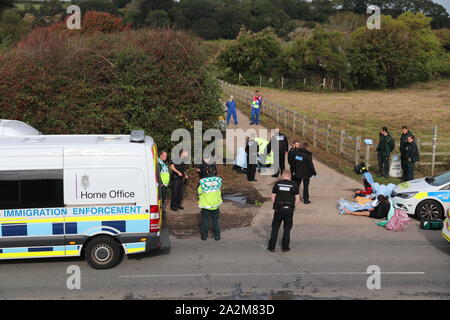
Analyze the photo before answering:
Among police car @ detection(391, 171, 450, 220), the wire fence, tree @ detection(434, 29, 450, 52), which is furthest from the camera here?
tree @ detection(434, 29, 450, 52)

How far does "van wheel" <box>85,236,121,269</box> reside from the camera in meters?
10.2

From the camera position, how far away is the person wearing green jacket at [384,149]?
18078 millimetres

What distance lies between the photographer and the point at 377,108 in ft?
129

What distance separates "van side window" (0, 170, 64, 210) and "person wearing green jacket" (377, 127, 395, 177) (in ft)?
37.1

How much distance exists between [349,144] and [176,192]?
9.41 metres

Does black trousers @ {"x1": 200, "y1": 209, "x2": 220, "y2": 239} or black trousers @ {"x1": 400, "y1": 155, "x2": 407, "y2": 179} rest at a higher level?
black trousers @ {"x1": 400, "y1": 155, "x2": 407, "y2": 179}

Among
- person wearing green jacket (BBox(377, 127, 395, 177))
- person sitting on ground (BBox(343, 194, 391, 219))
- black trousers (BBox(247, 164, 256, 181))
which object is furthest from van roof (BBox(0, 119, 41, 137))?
person wearing green jacket (BBox(377, 127, 395, 177))

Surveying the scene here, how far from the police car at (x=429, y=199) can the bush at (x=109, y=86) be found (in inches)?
250

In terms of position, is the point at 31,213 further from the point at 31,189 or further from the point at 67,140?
the point at 67,140

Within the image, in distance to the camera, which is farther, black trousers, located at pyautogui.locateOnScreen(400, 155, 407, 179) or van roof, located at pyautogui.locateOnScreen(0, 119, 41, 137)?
black trousers, located at pyautogui.locateOnScreen(400, 155, 407, 179)

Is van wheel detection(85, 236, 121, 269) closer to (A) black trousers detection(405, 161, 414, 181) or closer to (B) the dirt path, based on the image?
(B) the dirt path

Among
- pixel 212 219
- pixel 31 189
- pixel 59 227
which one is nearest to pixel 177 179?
pixel 212 219

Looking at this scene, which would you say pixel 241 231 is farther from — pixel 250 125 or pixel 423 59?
pixel 423 59
